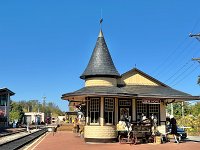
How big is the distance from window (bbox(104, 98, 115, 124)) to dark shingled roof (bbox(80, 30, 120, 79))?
6.23ft

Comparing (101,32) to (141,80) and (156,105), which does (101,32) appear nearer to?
(141,80)

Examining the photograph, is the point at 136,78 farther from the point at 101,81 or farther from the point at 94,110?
the point at 94,110

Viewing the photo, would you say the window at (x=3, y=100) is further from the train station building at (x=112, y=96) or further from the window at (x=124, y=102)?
the window at (x=124, y=102)

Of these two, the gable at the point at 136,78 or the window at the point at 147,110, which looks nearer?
the window at the point at 147,110

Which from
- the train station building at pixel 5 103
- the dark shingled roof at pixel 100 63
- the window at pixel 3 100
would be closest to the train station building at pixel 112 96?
the dark shingled roof at pixel 100 63

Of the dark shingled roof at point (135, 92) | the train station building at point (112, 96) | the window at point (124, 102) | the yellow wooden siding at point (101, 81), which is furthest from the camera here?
the yellow wooden siding at point (101, 81)

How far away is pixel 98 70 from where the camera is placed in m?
22.2

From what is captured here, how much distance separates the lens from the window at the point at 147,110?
72.7ft

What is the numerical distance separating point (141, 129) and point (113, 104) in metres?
2.35

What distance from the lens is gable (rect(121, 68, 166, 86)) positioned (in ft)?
78.2

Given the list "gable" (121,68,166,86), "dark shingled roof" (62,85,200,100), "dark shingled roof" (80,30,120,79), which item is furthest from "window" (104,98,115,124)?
"gable" (121,68,166,86)

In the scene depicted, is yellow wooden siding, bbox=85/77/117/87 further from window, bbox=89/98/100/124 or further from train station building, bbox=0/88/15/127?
train station building, bbox=0/88/15/127

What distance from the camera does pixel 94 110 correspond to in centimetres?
2103

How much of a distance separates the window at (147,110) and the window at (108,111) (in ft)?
6.42
